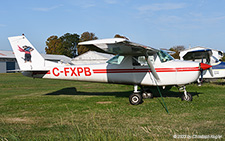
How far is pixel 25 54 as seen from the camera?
1059 centimetres

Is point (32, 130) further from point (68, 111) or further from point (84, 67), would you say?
point (84, 67)

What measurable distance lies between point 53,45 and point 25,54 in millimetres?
76755

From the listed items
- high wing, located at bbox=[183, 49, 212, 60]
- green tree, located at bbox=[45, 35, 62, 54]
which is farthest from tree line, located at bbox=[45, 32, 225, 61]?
high wing, located at bbox=[183, 49, 212, 60]

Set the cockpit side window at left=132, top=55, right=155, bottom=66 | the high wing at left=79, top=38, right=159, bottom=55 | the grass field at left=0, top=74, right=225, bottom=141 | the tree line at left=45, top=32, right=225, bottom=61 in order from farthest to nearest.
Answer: the tree line at left=45, top=32, right=225, bottom=61, the cockpit side window at left=132, top=55, right=155, bottom=66, the high wing at left=79, top=38, right=159, bottom=55, the grass field at left=0, top=74, right=225, bottom=141

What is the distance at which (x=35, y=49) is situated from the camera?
10828 mm

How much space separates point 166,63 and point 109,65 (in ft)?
7.88

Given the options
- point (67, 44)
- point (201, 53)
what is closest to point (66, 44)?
point (67, 44)

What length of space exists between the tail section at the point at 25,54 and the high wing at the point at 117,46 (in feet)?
12.5

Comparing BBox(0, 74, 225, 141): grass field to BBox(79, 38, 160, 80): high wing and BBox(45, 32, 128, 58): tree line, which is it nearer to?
BBox(79, 38, 160, 80): high wing

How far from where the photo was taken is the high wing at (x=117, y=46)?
717cm

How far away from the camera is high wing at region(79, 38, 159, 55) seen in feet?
23.5

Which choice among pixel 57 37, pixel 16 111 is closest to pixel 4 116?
pixel 16 111

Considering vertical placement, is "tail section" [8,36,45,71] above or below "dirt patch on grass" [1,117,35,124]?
above

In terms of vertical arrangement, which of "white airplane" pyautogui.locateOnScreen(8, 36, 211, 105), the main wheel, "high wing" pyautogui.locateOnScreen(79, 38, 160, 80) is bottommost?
the main wheel
